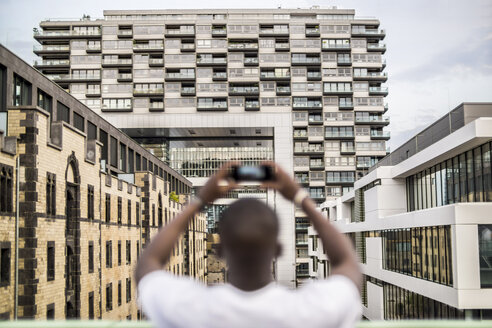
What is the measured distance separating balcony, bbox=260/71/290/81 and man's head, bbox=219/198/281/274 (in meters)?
79.7

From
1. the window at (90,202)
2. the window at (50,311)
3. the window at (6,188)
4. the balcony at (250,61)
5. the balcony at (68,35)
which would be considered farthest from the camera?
the balcony at (250,61)

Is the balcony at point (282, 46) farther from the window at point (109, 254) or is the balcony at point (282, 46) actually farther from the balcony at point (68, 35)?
the window at point (109, 254)

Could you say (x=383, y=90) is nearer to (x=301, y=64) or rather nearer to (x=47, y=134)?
(x=301, y=64)

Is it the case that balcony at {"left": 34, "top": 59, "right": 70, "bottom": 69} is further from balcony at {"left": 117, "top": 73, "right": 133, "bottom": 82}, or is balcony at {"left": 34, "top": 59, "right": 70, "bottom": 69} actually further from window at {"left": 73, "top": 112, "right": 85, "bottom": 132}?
window at {"left": 73, "top": 112, "right": 85, "bottom": 132}

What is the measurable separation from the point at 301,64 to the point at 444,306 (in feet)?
207

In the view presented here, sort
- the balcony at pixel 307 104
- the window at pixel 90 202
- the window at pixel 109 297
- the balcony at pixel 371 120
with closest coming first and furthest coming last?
the window at pixel 90 202
the window at pixel 109 297
the balcony at pixel 307 104
the balcony at pixel 371 120

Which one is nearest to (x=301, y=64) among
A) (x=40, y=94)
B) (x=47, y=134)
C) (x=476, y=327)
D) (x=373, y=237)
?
(x=373, y=237)

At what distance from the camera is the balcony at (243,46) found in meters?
79.9

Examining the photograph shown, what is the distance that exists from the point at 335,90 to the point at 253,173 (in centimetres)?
8357

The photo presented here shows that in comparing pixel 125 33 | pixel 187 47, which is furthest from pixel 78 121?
pixel 125 33

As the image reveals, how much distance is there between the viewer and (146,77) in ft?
259

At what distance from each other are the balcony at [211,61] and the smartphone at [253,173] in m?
79.3

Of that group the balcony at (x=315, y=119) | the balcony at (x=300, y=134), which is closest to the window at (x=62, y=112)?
the balcony at (x=300, y=134)

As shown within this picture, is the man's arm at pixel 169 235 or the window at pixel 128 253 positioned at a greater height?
the man's arm at pixel 169 235
